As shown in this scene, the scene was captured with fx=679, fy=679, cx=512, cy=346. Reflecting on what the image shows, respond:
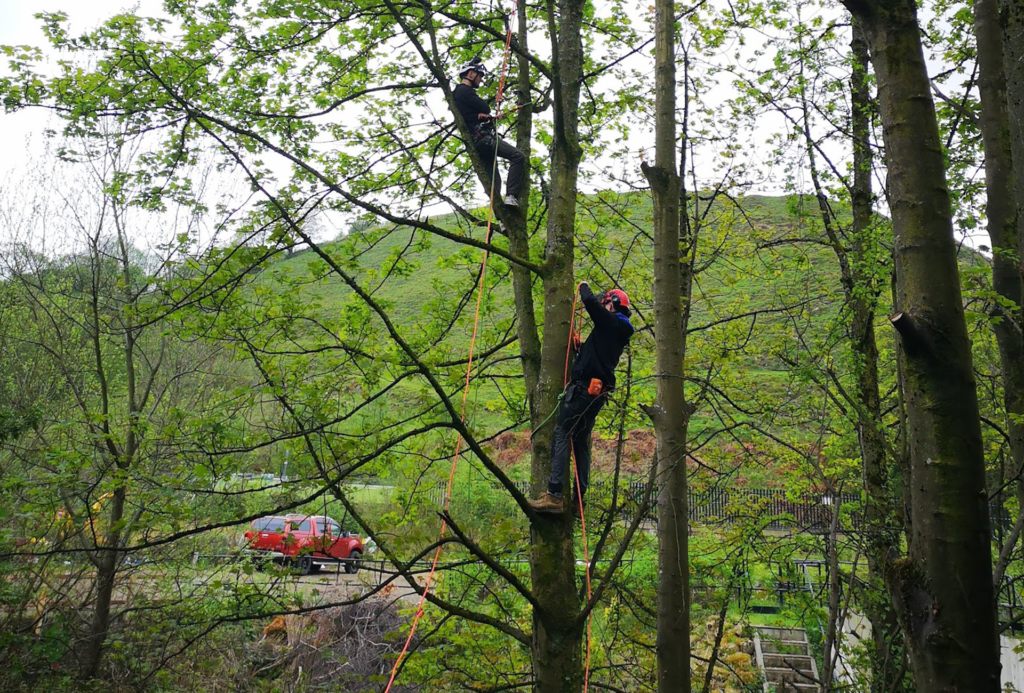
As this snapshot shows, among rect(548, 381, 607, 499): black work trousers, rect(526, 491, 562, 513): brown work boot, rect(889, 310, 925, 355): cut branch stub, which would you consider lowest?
rect(526, 491, 562, 513): brown work boot

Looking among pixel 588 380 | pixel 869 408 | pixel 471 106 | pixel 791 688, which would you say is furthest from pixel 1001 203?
pixel 791 688

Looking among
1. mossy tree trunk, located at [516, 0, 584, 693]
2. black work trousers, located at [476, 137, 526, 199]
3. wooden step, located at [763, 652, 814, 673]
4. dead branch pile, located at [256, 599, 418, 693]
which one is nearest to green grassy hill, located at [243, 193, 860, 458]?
black work trousers, located at [476, 137, 526, 199]

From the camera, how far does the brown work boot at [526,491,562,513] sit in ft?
11.2

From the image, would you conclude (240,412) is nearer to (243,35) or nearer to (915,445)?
(243,35)

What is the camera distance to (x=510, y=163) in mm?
4812

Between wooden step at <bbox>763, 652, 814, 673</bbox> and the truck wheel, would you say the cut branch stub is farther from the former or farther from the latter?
wooden step at <bbox>763, 652, 814, 673</bbox>

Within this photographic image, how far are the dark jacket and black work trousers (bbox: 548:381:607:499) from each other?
0.35ft

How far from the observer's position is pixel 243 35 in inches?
198

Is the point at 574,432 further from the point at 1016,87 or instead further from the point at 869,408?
the point at 869,408

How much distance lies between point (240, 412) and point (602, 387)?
7.86ft

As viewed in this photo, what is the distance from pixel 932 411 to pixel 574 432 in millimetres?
2580

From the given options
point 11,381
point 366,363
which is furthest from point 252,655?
point 366,363

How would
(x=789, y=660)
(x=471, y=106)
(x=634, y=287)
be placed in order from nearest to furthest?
(x=471, y=106), (x=634, y=287), (x=789, y=660)

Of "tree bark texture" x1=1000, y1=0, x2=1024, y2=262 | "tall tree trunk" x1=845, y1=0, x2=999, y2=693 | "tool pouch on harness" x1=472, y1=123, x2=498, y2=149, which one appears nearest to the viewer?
"tall tree trunk" x1=845, y1=0, x2=999, y2=693
